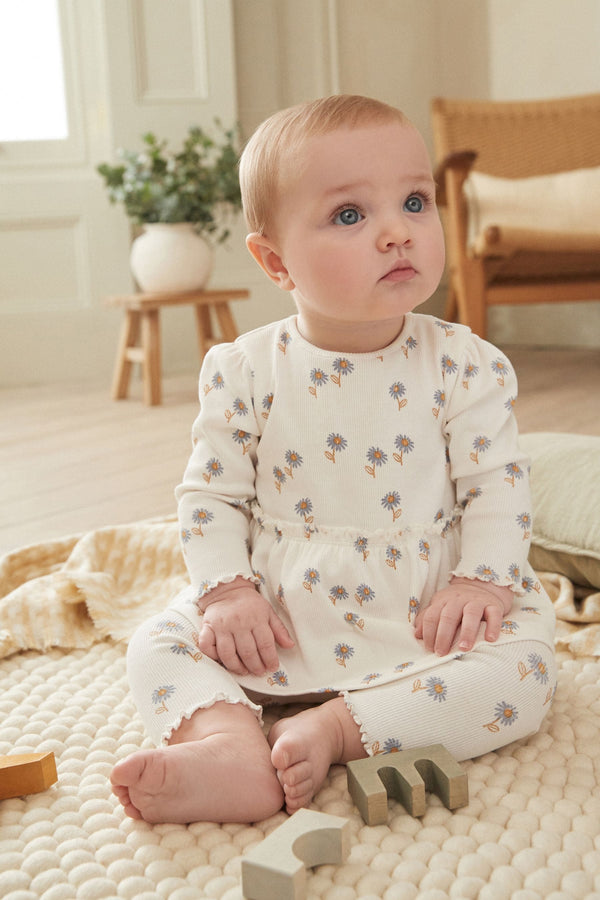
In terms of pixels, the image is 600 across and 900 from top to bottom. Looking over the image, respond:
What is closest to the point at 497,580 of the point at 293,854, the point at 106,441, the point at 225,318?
the point at 293,854

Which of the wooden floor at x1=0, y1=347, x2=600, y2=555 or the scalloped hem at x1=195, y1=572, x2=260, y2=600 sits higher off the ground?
the scalloped hem at x1=195, y1=572, x2=260, y2=600

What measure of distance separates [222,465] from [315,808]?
33 centimetres

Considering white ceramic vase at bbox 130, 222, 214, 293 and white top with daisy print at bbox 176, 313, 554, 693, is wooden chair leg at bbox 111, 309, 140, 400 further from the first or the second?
white top with daisy print at bbox 176, 313, 554, 693

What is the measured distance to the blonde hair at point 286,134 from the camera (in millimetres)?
795

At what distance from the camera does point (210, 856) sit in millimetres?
644

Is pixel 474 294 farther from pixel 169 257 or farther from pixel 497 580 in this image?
pixel 497 580

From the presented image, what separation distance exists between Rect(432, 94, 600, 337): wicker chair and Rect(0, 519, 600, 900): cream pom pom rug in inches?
72.6

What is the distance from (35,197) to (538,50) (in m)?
1.98

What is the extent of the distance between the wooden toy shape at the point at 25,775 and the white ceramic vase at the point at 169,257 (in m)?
2.31

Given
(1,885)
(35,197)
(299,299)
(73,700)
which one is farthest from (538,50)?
(1,885)

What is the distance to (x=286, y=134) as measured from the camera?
81 centimetres

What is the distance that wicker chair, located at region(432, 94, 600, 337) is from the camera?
2662 millimetres

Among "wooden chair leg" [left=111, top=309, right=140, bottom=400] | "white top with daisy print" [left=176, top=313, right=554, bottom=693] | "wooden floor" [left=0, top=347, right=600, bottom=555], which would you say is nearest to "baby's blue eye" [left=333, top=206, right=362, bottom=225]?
"white top with daisy print" [left=176, top=313, right=554, bottom=693]

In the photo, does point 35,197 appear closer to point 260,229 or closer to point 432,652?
point 260,229
